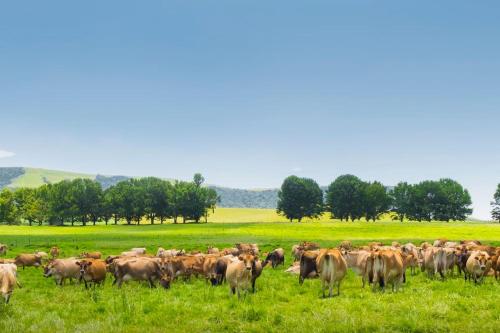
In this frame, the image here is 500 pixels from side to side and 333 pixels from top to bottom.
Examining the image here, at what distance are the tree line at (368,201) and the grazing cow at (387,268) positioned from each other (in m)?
140

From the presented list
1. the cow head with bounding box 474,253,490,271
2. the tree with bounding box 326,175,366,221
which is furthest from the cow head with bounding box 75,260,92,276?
the tree with bounding box 326,175,366,221

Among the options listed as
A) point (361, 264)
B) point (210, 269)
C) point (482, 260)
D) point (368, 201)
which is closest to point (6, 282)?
point (210, 269)

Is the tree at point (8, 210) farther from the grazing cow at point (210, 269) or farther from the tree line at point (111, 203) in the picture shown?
the grazing cow at point (210, 269)

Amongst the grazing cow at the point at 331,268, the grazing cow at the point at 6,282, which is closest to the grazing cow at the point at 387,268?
the grazing cow at the point at 331,268

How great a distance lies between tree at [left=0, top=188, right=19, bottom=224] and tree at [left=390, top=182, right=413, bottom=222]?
130 meters

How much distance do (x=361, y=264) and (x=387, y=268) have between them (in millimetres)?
3669

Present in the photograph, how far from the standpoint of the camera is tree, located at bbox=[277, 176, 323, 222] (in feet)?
530

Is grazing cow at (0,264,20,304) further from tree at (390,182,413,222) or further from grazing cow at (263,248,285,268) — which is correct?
tree at (390,182,413,222)

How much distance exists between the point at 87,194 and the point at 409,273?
458 feet

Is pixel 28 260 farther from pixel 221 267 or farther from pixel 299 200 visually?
pixel 299 200

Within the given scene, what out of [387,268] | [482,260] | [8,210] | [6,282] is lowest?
[6,282]

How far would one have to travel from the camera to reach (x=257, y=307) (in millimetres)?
17344

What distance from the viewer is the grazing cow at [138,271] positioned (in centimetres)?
2395

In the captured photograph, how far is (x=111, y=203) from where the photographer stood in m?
151
